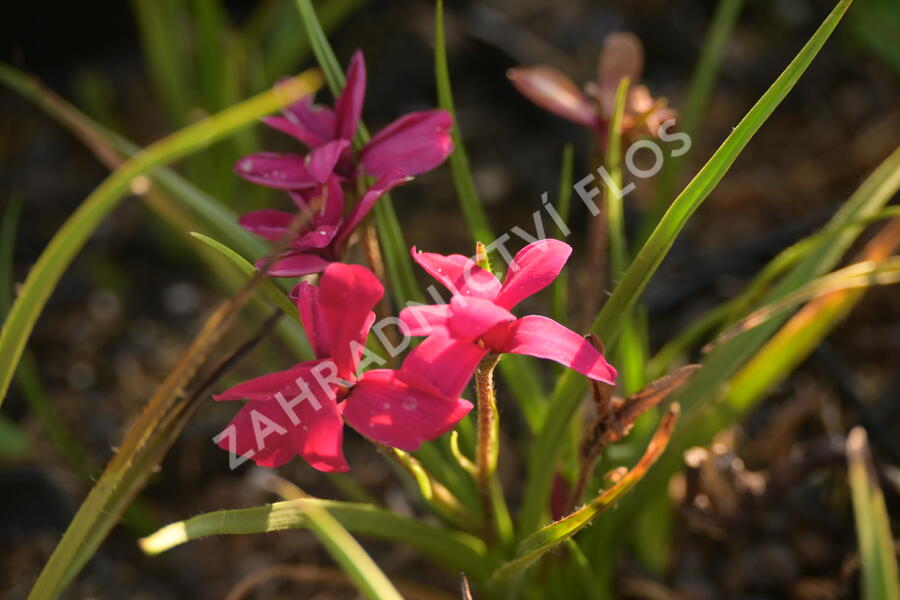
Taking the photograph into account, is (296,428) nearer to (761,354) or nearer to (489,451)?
(489,451)

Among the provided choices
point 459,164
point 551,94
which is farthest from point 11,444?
point 551,94

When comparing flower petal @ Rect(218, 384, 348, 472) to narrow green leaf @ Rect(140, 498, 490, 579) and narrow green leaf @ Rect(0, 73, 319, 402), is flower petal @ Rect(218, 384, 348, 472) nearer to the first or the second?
narrow green leaf @ Rect(140, 498, 490, 579)

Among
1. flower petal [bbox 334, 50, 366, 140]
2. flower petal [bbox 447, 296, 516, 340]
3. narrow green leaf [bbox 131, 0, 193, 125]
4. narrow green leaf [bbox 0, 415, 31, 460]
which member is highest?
narrow green leaf [bbox 131, 0, 193, 125]

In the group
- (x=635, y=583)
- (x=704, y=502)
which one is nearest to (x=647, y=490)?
(x=704, y=502)

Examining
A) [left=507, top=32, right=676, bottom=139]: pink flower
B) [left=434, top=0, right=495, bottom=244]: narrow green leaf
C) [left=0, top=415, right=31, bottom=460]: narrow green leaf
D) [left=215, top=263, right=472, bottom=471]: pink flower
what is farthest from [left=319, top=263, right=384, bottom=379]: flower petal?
[left=0, top=415, right=31, bottom=460]: narrow green leaf

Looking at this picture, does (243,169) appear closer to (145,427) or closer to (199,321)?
(145,427)

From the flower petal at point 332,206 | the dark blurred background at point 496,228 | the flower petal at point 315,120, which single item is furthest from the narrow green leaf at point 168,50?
the flower petal at point 332,206
